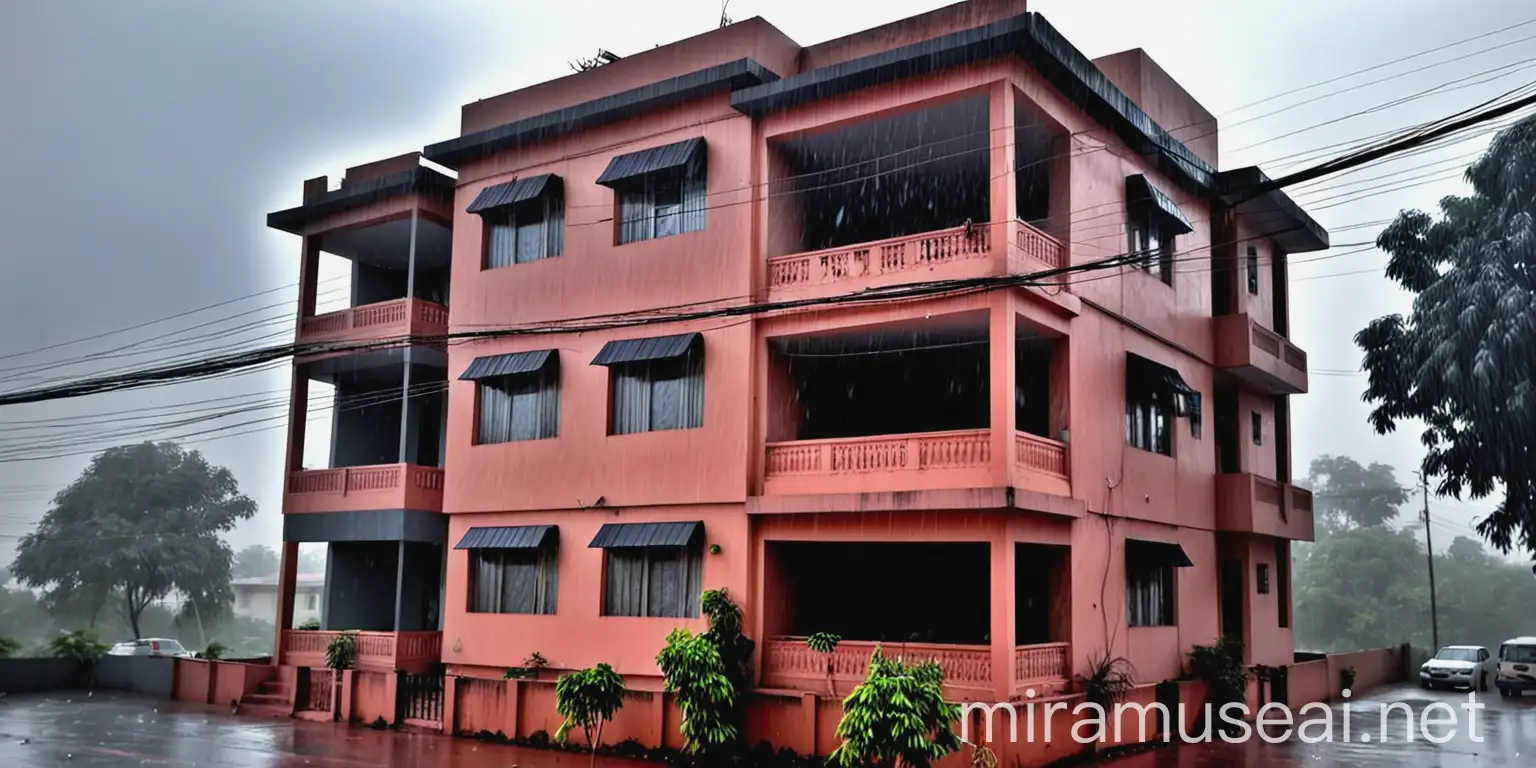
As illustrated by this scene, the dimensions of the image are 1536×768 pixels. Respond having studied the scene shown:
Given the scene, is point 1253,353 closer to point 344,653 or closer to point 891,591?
point 891,591

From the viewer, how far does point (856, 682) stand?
56.7 ft

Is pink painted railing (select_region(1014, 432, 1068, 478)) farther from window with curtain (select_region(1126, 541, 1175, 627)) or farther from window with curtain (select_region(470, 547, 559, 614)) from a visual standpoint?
window with curtain (select_region(470, 547, 559, 614))

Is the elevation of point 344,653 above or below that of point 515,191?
below

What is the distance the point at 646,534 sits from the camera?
1955cm

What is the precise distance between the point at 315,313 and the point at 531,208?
242 inches

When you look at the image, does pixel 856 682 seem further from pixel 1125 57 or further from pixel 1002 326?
pixel 1125 57

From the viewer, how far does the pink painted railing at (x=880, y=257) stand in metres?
17.5

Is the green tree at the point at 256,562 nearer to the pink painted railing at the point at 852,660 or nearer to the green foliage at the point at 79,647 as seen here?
the green foliage at the point at 79,647

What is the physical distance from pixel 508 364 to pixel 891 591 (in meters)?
7.50

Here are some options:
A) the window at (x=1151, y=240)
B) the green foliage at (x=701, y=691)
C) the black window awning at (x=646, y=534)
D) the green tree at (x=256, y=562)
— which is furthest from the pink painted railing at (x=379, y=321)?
the green tree at (x=256, y=562)

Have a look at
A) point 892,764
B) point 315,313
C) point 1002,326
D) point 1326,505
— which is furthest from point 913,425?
point 1326,505

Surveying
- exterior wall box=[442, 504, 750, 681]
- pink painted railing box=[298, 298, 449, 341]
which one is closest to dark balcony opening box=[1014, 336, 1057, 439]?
exterior wall box=[442, 504, 750, 681]

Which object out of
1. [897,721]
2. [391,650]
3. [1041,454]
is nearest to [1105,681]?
[1041,454]

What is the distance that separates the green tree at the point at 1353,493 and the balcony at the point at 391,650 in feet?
219
